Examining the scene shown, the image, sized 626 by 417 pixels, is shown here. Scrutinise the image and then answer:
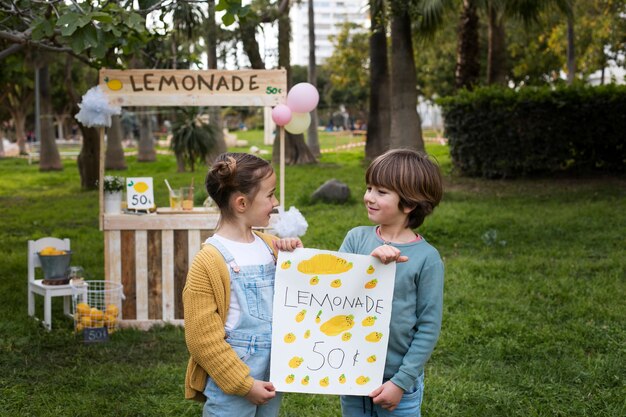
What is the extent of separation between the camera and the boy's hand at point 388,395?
8.84ft

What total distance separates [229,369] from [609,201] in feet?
35.0

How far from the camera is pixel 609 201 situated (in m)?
12.2

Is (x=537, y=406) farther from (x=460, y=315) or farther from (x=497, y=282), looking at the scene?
(x=497, y=282)

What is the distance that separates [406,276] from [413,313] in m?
0.14

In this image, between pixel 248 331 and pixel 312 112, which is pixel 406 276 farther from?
pixel 312 112

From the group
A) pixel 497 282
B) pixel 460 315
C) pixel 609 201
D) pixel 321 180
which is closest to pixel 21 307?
pixel 460 315

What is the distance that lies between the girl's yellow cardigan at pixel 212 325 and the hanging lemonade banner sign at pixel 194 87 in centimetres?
374

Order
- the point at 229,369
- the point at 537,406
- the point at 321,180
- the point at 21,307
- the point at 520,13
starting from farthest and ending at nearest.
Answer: the point at 321,180 < the point at 520,13 < the point at 21,307 < the point at 537,406 < the point at 229,369

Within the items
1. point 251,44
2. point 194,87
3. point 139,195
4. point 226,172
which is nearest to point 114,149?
point 251,44

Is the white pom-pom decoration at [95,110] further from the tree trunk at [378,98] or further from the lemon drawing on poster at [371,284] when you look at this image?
the tree trunk at [378,98]

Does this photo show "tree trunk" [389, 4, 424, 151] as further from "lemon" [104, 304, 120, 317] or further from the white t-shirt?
the white t-shirt

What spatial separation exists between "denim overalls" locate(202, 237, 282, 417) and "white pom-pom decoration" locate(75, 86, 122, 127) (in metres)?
3.73

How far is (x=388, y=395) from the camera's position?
8.85 ft

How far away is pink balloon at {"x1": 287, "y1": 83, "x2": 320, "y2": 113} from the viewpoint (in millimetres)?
6215
